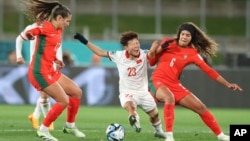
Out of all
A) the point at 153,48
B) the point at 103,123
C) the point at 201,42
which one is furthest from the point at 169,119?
the point at 103,123

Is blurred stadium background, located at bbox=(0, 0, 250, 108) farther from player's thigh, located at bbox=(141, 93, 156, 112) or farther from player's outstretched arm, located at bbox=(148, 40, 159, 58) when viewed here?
player's outstretched arm, located at bbox=(148, 40, 159, 58)

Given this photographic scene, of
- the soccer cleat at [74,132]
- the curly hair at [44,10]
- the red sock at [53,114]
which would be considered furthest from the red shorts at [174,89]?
the curly hair at [44,10]

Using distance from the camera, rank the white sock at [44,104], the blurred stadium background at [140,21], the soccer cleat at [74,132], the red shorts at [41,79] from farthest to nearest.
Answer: the blurred stadium background at [140,21] < the white sock at [44,104] < the soccer cleat at [74,132] < the red shorts at [41,79]

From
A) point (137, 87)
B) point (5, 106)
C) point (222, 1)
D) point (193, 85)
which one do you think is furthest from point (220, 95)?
point (222, 1)

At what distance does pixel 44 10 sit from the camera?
48.3 ft

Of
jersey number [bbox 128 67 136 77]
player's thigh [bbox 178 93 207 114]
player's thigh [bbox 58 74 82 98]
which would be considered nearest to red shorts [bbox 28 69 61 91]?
player's thigh [bbox 58 74 82 98]

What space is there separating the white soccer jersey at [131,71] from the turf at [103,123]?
855 millimetres

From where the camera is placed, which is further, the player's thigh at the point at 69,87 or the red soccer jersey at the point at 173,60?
the player's thigh at the point at 69,87

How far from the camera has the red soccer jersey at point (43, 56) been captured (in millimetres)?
14086

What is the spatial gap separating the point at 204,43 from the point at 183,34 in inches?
24.4

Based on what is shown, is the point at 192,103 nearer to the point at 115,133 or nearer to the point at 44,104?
the point at 115,133

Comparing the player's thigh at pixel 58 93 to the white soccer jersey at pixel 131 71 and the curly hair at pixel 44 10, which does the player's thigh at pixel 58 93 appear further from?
the white soccer jersey at pixel 131 71

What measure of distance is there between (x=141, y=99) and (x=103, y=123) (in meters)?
3.98

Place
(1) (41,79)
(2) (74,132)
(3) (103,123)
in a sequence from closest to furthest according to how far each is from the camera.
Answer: (1) (41,79) → (2) (74,132) → (3) (103,123)
